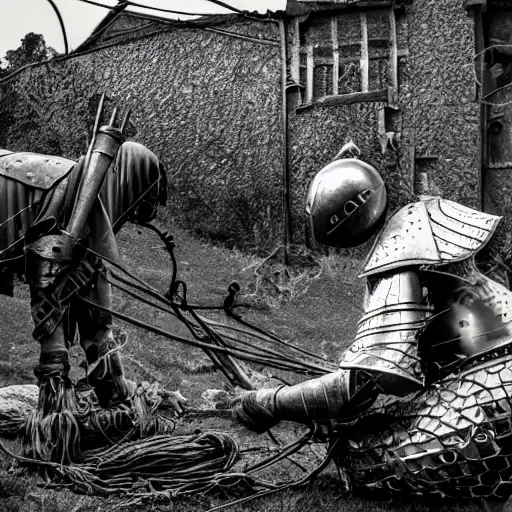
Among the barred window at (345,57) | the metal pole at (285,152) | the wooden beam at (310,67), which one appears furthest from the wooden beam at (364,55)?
the metal pole at (285,152)

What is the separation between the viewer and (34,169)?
4.80 meters

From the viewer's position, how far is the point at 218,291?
8.44m

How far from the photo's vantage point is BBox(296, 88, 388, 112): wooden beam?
9.09 m

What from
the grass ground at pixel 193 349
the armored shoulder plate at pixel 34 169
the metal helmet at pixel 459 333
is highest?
the armored shoulder plate at pixel 34 169

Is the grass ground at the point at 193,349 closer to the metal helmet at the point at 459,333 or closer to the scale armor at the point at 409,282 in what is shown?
the metal helmet at the point at 459,333

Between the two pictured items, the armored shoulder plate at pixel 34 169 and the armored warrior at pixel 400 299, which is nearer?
the armored warrior at pixel 400 299

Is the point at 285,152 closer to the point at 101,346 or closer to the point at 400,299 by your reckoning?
the point at 101,346

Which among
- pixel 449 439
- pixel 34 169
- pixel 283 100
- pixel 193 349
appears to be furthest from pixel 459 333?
pixel 283 100

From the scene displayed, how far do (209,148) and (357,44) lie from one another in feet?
5.65

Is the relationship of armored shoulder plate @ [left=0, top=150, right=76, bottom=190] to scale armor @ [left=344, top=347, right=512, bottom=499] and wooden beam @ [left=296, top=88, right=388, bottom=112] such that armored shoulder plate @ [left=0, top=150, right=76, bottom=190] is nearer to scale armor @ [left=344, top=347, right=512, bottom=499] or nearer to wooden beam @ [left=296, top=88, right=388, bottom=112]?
scale armor @ [left=344, top=347, right=512, bottom=499]

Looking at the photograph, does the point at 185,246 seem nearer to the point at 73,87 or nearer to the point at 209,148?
the point at 209,148

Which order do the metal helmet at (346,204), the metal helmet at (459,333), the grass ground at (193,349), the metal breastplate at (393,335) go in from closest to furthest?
the metal breastplate at (393,335), the metal helmet at (459,333), the metal helmet at (346,204), the grass ground at (193,349)

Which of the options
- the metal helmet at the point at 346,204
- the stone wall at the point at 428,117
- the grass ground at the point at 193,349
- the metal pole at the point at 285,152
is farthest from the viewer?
the metal pole at the point at 285,152

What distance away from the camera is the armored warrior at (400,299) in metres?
3.46
